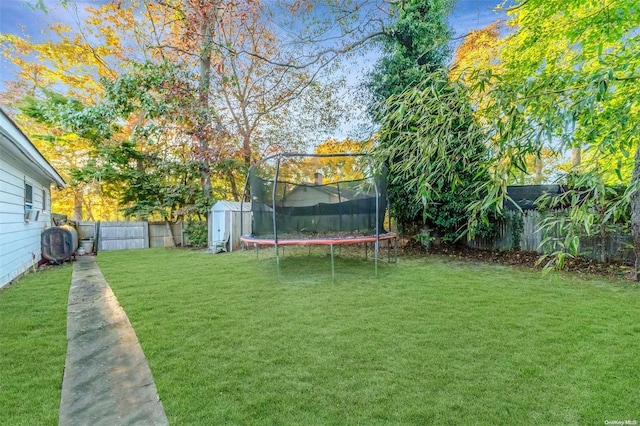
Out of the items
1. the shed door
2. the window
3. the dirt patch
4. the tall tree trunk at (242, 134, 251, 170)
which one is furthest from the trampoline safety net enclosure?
the tall tree trunk at (242, 134, 251, 170)

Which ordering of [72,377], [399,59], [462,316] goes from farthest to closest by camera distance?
1. [399,59]
2. [462,316]
3. [72,377]

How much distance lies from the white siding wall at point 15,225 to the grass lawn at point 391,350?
171 centimetres

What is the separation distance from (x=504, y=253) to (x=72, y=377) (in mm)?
6977

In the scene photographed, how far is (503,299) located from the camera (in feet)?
11.6

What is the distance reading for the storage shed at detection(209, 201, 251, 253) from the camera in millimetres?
8119

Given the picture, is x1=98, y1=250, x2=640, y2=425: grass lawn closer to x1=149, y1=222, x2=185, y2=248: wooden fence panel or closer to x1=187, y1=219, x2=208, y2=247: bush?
x1=187, y1=219, x2=208, y2=247: bush

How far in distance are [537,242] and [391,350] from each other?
5.45m

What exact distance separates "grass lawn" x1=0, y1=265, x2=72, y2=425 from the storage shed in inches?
164

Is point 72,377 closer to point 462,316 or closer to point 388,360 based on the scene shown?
point 388,360

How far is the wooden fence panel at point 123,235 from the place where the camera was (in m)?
8.88

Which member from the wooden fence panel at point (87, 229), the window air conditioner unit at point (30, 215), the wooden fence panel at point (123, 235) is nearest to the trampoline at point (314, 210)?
the window air conditioner unit at point (30, 215)

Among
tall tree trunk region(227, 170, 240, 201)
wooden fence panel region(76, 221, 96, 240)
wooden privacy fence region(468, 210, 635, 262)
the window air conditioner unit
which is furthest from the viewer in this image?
tall tree trunk region(227, 170, 240, 201)

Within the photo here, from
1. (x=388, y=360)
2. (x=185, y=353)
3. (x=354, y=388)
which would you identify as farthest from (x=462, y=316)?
(x=185, y=353)

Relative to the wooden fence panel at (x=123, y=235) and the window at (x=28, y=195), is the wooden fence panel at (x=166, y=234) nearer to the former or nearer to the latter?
the wooden fence panel at (x=123, y=235)
